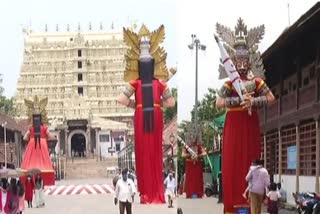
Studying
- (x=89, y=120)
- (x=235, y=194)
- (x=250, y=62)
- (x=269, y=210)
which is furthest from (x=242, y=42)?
(x=89, y=120)

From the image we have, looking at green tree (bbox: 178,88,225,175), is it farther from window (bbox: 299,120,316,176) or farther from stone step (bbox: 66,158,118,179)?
stone step (bbox: 66,158,118,179)

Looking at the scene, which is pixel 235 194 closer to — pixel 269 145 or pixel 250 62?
pixel 250 62

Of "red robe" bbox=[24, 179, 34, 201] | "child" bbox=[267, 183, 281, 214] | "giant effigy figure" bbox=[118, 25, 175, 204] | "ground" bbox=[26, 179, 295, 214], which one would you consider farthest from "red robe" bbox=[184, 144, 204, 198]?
"red robe" bbox=[24, 179, 34, 201]

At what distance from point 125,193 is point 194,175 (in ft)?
3.60

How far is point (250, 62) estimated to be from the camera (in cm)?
430

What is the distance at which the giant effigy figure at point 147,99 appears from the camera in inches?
241

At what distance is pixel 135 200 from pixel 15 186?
1192mm

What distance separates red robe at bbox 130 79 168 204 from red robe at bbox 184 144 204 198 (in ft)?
2.64

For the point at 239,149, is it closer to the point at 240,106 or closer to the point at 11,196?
the point at 240,106

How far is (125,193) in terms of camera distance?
20.7 ft

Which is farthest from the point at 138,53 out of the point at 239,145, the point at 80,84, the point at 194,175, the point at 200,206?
the point at 80,84

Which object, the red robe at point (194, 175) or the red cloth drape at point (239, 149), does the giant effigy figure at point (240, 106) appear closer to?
the red cloth drape at point (239, 149)

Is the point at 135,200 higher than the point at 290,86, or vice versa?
the point at 290,86

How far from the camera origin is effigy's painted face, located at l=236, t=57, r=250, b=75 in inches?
168
